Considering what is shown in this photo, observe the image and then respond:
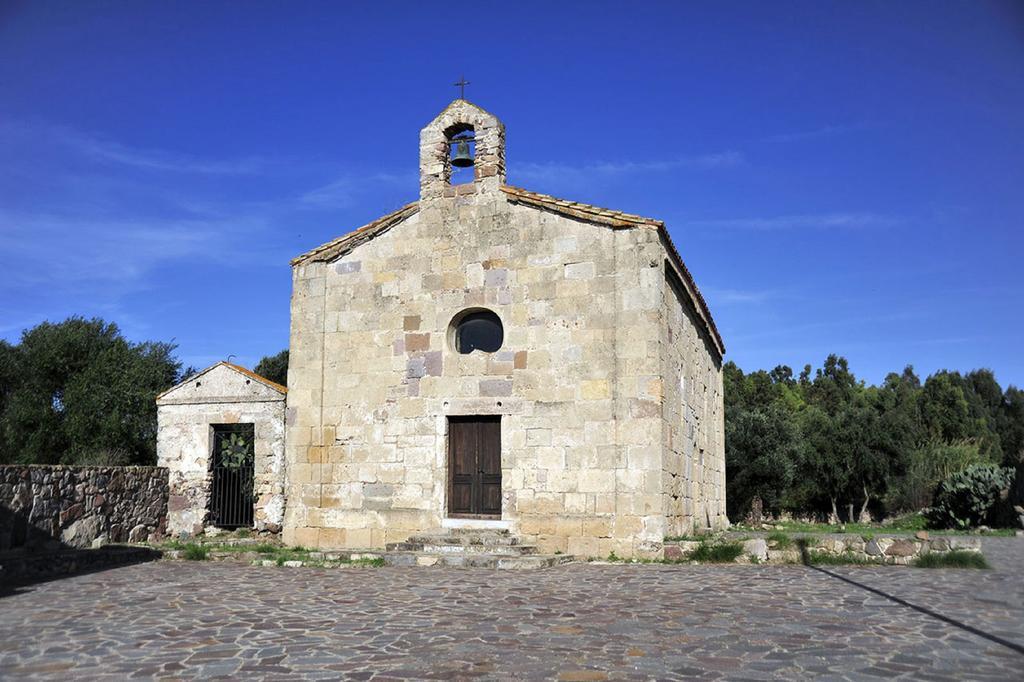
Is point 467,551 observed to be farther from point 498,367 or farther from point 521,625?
point 521,625

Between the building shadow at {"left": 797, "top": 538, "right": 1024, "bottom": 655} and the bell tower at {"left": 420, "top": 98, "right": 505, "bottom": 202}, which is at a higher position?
the bell tower at {"left": 420, "top": 98, "right": 505, "bottom": 202}

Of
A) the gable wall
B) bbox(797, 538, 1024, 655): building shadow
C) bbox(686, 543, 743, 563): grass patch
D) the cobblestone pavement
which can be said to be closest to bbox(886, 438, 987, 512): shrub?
the cobblestone pavement

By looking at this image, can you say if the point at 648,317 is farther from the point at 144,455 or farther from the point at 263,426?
the point at 144,455

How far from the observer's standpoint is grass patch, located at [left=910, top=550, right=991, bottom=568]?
1158 cm

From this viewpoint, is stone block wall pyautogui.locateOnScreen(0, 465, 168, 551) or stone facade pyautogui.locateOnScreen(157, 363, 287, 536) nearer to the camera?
stone block wall pyautogui.locateOnScreen(0, 465, 168, 551)

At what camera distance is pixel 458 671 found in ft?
18.9

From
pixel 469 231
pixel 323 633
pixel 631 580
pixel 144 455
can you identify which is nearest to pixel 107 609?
pixel 323 633

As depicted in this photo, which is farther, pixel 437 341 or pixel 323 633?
pixel 437 341

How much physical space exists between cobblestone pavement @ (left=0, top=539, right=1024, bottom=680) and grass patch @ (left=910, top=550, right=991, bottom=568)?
305 millimetres

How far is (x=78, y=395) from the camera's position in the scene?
2894cm

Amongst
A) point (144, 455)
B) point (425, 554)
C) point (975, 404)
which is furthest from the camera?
point (975, 404)

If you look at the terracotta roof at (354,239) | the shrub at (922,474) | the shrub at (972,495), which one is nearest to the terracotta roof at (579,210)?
the terracotta roof at (354,239)

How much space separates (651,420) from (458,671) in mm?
7713

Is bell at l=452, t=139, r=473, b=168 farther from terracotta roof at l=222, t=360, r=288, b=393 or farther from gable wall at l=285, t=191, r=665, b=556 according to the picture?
terracotta roof at l=222, t=360, r=288, b=393
